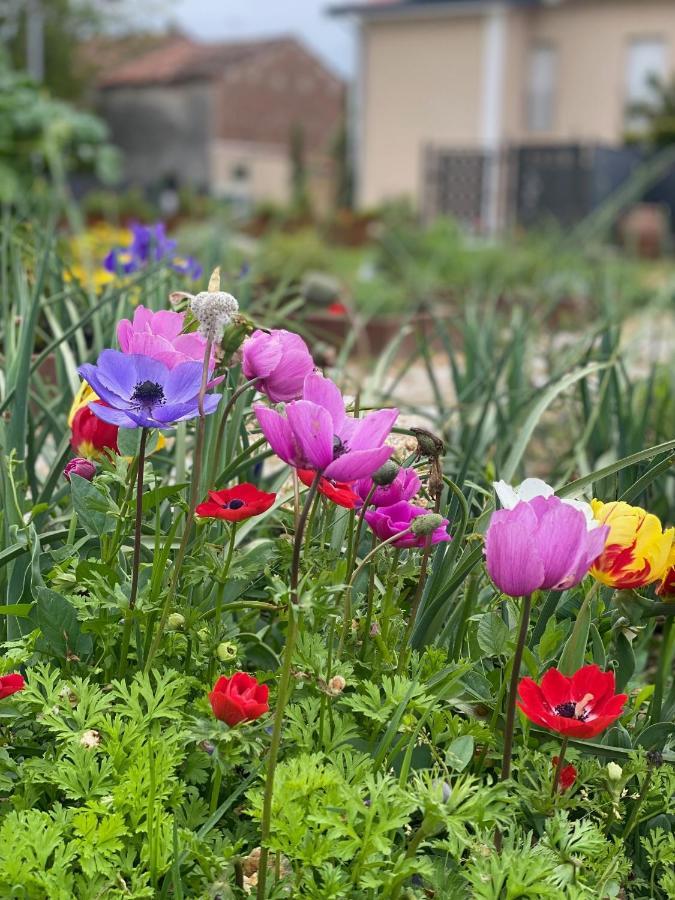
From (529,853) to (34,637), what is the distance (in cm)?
48

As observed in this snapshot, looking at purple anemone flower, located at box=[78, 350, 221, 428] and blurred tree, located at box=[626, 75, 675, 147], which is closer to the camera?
purple anemone flower, located at box=[78, 350, 221, 428]

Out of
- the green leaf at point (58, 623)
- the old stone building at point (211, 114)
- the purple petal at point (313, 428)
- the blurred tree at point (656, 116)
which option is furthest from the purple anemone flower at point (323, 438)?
the old stone building at point (211, 114)

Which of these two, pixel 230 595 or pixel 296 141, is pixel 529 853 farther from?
pixel 296 141

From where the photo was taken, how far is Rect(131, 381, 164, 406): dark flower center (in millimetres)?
952

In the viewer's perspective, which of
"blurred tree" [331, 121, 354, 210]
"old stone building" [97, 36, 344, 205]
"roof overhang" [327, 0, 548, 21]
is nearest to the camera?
"roof overhang" [327, 0, 548, 21]

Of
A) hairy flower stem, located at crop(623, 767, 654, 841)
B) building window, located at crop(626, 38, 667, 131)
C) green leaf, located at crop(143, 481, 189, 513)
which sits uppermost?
building window, located at crop(626, 38, 667, 131)

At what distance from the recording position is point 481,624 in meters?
1.07

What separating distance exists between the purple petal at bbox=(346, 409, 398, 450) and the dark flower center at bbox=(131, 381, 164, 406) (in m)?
0.20

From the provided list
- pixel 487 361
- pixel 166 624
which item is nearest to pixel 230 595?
pixel 166 624

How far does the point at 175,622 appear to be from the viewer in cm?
101

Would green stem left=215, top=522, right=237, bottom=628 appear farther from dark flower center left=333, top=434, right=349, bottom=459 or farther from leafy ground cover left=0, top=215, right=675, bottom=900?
dark flower center left=333, top=434, right=349, bottom=459

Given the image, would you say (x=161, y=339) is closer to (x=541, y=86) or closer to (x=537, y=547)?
(x=537, y=547)

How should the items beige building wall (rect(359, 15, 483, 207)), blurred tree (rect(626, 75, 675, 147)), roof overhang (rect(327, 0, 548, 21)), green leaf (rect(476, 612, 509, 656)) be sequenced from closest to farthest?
green leaf (rect(476, 612, 509, 656)), blurred tree (rect(626, 75, 675, 147)), roof overhang (rect(327, 0, 548, 21)), beige building wall (rect(359, 15, 483, 207))

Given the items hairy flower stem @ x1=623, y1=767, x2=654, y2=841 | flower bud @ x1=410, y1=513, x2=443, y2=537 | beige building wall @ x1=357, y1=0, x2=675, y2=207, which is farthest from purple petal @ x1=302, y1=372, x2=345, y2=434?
beige building wall @ x1=357, y1=0, x2=675, y2=207
